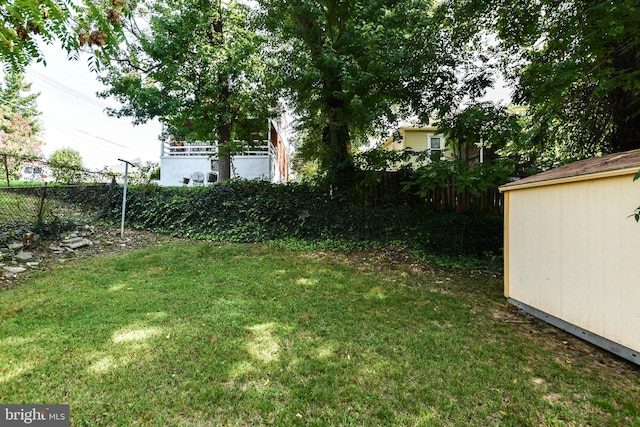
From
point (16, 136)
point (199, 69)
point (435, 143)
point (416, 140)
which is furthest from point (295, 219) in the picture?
point (16, 136)

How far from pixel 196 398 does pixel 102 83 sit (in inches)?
458

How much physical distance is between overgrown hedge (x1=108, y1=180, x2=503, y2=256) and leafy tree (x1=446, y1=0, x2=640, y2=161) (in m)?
2.67

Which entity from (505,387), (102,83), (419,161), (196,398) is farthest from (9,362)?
(102,83)

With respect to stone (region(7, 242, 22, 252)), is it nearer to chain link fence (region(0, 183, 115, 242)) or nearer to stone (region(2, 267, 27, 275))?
chain link fence (region(0, 183, 115, 242))

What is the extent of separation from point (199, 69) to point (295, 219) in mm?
5139

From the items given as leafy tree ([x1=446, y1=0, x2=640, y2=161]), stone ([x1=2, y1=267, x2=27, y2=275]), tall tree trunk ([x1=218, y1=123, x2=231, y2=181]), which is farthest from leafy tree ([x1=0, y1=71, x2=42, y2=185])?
leafy tree ([x1=446, y1=0, x2=640, y2=161])

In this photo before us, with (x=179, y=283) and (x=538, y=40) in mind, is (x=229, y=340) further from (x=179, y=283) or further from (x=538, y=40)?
(x=538, y=40)

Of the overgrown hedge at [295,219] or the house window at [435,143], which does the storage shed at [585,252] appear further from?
the house window at [435,143]

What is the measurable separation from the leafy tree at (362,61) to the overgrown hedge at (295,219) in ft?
3.65

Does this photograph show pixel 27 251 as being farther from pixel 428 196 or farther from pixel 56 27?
pixel 428 196

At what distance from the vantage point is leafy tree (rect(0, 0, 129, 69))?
108 cm

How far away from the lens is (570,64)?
4.10 meters

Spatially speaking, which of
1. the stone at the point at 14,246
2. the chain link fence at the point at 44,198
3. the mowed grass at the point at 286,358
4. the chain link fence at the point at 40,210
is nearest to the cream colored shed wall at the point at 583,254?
the mowed grass at the point at 286,358

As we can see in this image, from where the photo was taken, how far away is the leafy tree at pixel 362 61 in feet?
20.2
